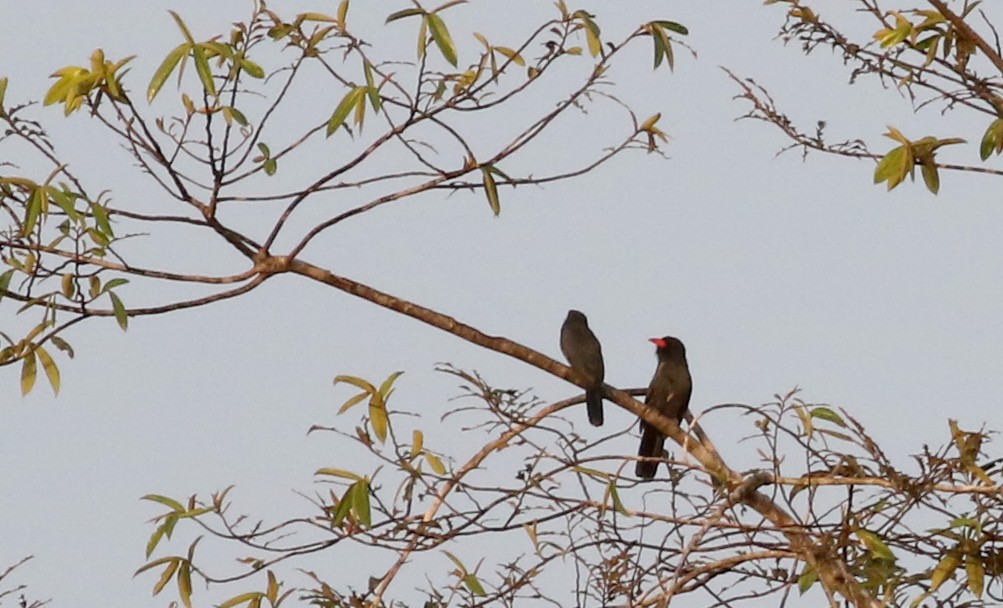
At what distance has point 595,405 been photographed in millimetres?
4988

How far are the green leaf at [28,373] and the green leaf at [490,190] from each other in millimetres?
1189

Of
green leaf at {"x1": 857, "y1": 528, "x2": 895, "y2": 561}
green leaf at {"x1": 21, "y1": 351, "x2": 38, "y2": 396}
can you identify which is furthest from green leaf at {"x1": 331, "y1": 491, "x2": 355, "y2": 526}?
green leaf at {"x1": 857, "y1": 528, "x2": 895, "y2": 561}

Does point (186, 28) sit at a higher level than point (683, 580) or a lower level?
higher

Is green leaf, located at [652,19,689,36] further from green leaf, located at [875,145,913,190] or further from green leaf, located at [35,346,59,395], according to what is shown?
green leaf, located at [35,346,59,395]

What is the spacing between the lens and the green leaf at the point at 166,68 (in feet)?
11.6

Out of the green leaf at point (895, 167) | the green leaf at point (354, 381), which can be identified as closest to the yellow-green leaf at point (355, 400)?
the green leaf at point (354, 381)

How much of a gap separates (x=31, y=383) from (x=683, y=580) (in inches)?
65.6

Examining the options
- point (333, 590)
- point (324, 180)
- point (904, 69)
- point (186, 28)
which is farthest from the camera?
point (904, 69)

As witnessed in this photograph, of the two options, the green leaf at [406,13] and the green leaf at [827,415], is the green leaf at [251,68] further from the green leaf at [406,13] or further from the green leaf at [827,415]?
the green leaf at [827,415]

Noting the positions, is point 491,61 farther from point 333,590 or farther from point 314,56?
point 333,590

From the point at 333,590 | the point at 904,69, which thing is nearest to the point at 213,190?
the point at 333,590

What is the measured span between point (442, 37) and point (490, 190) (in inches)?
19.0

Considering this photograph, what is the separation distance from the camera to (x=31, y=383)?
4031 millimetres

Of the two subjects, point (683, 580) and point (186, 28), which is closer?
point (186, 28)
